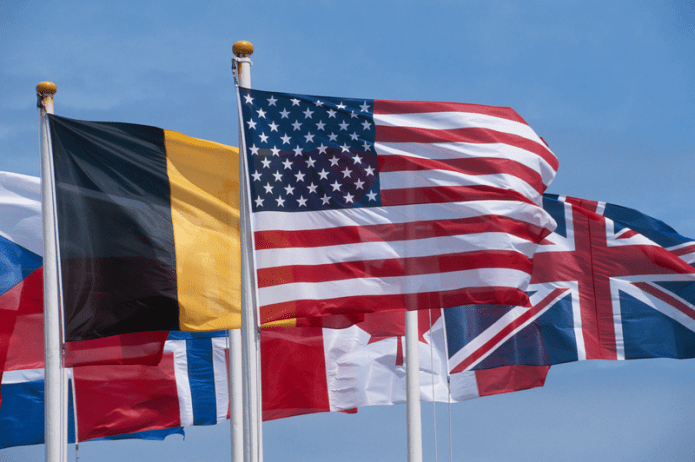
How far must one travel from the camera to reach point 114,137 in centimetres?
1451

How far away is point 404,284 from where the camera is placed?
13.6 meters

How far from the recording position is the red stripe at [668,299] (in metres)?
20.8

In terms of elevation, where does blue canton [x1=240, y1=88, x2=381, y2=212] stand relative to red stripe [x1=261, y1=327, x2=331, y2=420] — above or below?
above

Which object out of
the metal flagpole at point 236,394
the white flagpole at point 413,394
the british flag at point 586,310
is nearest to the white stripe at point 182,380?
the metal flagpole at point 236,394

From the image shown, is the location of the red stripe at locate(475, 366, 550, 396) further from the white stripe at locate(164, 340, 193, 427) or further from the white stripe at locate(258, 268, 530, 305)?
the white stripe at locate(258, 268, 530, 305)

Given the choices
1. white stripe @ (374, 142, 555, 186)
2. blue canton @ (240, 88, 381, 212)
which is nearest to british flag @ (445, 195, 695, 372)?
white stripe @ (374, 142, 555, 186)

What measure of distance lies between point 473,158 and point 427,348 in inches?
332

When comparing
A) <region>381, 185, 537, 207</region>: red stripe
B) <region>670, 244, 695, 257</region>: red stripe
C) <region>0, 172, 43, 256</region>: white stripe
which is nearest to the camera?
<region>381, 185, 537, 207</region>: red stripe

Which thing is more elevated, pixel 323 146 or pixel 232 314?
pixel 323 146

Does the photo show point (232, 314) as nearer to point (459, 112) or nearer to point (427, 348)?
point (459, 112)

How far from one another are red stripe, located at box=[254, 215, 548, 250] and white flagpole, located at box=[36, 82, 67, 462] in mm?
3151

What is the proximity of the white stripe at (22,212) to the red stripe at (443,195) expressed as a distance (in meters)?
8.38

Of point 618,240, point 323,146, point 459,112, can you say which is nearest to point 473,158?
point 459,112

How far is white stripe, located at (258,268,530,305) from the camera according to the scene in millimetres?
13289
